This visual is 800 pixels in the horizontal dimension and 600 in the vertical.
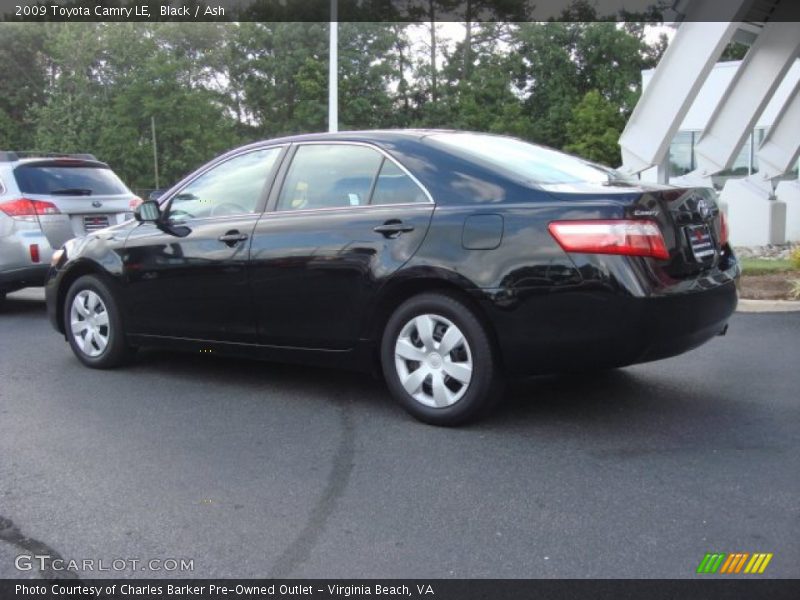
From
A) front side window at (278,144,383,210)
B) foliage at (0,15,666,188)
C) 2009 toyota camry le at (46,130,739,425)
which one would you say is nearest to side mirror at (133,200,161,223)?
2009 toyota camry le at (46,130,739,425)

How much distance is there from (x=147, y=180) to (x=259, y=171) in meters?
28.8

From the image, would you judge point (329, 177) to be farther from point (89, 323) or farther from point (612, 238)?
point (89, 323)

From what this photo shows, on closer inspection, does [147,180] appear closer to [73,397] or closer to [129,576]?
[73,397]

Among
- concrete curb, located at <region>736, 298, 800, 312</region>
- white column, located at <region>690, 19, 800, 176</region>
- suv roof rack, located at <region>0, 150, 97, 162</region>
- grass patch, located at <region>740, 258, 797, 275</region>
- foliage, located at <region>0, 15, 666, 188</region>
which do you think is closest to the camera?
concrete curb, located at <region>736, 298, 800, 312</region>

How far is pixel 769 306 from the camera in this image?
332 inches

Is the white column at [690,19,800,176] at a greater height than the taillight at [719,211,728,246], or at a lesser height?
greater

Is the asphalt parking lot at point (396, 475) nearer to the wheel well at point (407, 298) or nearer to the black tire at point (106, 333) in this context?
the black tire at point (106, 333)

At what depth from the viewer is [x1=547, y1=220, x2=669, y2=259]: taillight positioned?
432cm

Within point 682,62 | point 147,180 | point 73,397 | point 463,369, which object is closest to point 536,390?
point 463,369

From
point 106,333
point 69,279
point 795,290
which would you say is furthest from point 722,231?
point 69,279

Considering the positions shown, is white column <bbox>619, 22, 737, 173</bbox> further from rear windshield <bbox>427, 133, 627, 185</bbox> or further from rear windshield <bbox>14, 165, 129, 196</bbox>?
rear windshield <bbox>427, 133, 627, 185</bbox>

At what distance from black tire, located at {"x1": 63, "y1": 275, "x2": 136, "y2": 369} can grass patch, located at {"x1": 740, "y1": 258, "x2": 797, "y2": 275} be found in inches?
290

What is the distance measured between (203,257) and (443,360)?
1912 mm

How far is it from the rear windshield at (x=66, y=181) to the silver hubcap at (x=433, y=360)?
5.94 m
